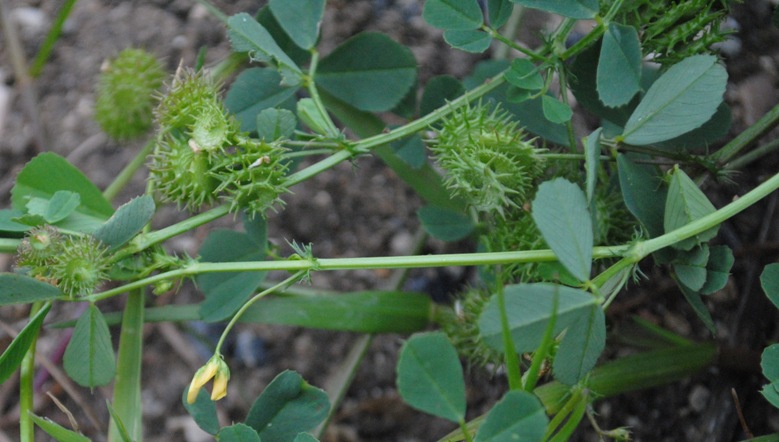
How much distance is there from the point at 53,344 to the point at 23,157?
20.5 inches

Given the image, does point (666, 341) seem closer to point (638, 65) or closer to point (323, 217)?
point (638, 65)

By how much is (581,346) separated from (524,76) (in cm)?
40

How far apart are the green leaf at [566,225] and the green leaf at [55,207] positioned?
65 centimetres

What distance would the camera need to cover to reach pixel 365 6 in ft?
6.54

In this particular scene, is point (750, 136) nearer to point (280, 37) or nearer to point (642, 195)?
point (642, 195)

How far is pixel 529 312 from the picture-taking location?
32.6 inches

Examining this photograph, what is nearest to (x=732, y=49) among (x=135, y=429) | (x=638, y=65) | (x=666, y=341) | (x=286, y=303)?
(x=666, y=341)

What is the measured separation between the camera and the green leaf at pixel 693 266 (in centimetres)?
98

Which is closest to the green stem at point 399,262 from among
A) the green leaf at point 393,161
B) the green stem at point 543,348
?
the green stem at point 543,348

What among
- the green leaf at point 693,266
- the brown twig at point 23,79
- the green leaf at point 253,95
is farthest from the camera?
the brown twig at point 23,79

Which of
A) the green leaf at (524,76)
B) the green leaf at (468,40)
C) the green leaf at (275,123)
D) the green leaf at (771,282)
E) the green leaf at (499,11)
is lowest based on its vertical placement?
the green leaf at (771,282)

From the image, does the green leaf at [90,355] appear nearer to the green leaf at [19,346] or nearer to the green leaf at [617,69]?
the green leaf at [19,346]

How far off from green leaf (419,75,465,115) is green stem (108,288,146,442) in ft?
2.09

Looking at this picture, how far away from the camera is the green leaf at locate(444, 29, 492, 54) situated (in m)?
1.09
